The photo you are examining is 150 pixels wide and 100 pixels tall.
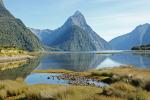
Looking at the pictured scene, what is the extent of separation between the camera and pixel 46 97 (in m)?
19.8

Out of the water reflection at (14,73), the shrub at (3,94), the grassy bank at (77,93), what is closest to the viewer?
the grassy bank at (77,93)

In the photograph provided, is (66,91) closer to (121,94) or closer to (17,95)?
(121,94)

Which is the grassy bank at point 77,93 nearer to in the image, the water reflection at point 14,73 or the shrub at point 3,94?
the shrub at point 3,94

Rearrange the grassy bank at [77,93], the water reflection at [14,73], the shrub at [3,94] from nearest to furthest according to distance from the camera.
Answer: the grassy bank at [77,93]
the shrub at [3,94]
the water reflection at [14,73]

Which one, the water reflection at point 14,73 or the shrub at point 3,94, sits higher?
the shrub at point 3,94

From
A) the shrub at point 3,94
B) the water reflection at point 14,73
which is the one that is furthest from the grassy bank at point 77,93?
the water reflection at point 14,73

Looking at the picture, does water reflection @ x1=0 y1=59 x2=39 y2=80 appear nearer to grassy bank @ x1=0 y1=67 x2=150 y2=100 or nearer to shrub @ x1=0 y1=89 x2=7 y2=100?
grassy bank @ x1=0 y1=67 x2=150 y2=100

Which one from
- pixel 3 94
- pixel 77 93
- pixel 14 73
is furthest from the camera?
pixel 14 73

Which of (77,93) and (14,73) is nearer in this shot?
(77,93)

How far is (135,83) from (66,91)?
9.80 meters

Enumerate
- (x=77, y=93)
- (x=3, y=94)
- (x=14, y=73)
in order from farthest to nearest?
(x=14, y=73) < (x=3, y=94) < (x=77, y=93)

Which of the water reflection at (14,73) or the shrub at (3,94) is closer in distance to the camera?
the shrub at (3,94)

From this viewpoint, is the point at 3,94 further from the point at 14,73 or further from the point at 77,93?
the point at 14,73

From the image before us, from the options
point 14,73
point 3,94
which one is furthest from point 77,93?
point 14,73
